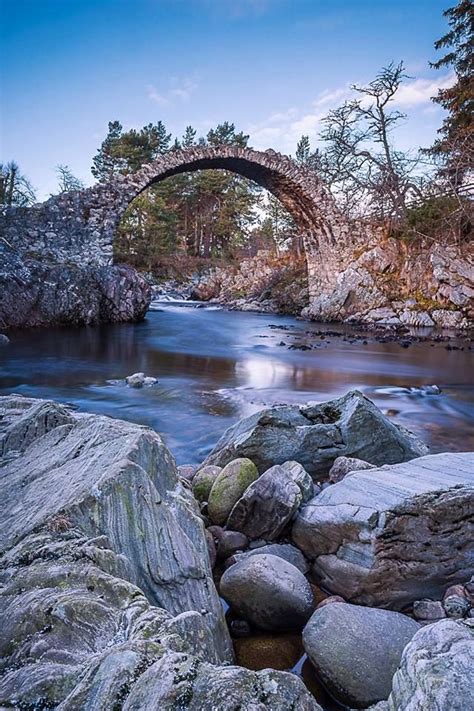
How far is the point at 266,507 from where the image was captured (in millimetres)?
2725

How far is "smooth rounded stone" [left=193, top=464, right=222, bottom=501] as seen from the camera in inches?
126

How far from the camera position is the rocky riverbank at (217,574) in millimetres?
1067

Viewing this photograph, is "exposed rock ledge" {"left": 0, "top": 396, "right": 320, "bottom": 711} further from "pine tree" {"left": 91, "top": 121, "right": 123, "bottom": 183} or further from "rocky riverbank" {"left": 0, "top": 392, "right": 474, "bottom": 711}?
"pine tree" {"left": 91, "top": 121, "right": 123, "bottom": 183}

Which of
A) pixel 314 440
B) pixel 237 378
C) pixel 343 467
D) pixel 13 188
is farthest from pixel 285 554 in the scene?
pixel 13 188

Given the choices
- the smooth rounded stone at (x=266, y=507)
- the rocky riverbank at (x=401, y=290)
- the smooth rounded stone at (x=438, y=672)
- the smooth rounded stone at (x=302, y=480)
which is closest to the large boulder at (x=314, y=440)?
the smooth rounded stone at (x=302, y=480)

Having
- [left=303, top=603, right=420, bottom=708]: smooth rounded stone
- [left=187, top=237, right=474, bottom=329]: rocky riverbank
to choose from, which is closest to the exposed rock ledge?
[left=303, top=603, right=420, bottom=708]: smooth rounded stone

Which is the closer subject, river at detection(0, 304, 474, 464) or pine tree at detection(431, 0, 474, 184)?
river at detection(0, 304, 474, 464)

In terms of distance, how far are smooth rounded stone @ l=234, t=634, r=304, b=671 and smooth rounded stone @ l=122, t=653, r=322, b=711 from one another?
0.98m

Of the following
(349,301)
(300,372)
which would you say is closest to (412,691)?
(300,372)

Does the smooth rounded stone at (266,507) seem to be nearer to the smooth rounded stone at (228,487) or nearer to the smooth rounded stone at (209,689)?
the smooth rounded stone at (228,487)

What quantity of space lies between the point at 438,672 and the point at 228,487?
6.42 ft

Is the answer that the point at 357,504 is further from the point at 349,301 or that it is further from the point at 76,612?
the point at 349,301

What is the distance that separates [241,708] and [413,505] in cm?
157

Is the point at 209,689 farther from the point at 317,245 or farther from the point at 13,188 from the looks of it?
the point at 13,188
